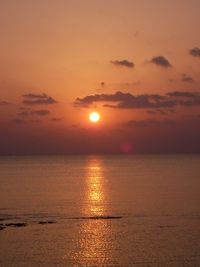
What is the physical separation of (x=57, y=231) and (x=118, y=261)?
1735 cm

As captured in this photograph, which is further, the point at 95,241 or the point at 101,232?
the point at 101,232

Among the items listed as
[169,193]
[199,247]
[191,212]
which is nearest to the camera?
[199,247]

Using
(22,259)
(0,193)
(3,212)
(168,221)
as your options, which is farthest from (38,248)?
(0,193)

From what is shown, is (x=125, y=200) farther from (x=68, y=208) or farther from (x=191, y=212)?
(x=191, y=212)

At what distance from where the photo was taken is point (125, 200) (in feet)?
318

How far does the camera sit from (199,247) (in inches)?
1929

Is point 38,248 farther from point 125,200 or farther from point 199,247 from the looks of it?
point 125,200

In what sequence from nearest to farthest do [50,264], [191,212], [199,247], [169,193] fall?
[50,264]
[199,247]
[191,212]
[169,193]

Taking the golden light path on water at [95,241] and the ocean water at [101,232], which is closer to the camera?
the golden light path on water at [95,241]

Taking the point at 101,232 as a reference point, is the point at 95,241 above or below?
below

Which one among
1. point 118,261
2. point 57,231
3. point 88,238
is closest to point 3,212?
point 57,231

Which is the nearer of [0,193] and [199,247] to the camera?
[199,247]

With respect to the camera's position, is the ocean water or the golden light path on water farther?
the ocean water

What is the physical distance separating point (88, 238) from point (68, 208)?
2931cm
